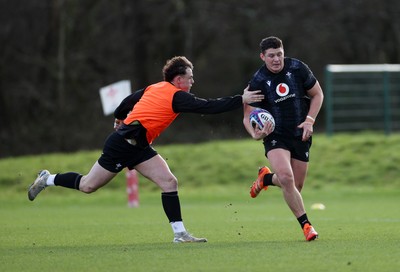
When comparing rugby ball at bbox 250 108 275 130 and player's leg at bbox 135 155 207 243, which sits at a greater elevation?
rugby ball at bbox 250 108 275 130

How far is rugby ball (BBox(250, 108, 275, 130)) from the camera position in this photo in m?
10.4

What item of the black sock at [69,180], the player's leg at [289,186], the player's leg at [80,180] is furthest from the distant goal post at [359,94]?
the player's leg at [289,186]

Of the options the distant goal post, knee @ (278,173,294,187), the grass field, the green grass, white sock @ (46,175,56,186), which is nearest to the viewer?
the green grass

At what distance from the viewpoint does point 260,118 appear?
10.4m

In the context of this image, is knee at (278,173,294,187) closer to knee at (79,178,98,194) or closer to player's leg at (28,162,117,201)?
player's leg at (28,162,117,201)

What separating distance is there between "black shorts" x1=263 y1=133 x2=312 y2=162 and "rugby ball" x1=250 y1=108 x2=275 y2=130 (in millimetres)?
232

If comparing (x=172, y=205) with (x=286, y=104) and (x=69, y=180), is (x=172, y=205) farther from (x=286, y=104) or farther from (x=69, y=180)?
(x=286, y=104)

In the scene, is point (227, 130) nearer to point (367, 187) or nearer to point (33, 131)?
point (33, 131)

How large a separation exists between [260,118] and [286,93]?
496mm

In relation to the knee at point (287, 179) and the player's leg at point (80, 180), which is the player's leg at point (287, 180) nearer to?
the knee at point (287, 179)

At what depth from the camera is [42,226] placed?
13961 mm

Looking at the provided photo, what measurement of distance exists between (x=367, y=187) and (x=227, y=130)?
16.8 m

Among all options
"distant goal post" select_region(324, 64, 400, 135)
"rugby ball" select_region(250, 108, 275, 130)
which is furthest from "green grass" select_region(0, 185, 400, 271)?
"distant goal post" select_region(324, 64, 400, 135)

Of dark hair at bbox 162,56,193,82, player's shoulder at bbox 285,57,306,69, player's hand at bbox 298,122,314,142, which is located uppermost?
dark hair at bbox 162,56,193,82
